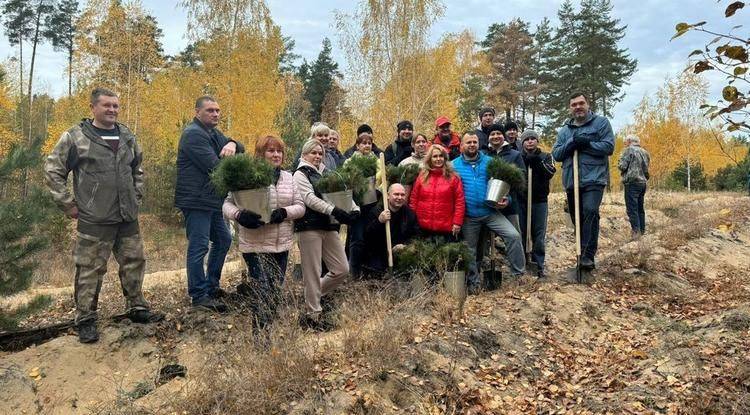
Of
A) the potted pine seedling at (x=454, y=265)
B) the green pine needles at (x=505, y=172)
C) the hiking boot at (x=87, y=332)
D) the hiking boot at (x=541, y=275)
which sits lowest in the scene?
the hiking boot at (x=87, y=332)

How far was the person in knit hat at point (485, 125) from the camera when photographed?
7387 mm

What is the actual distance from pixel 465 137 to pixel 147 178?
60.7 ft

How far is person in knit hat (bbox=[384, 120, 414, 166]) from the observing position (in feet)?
24.3

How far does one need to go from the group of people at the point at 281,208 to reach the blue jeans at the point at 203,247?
0.01 metres

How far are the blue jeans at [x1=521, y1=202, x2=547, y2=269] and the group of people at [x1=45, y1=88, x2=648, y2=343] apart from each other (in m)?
0.19

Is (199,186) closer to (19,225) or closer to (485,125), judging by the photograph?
(19,225)

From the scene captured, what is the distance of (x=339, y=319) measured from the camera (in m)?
5.10

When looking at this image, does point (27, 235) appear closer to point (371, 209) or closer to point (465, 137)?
point (371, 209)

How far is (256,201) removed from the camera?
15.9ft

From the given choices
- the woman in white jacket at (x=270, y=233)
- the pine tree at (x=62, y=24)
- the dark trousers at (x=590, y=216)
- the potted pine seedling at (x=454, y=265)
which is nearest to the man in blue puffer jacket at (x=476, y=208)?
the potted pine seedling at (x=454, y=265)

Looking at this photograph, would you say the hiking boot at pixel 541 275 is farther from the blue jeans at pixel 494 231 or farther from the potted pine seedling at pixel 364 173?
the potted pine seedling at pixel 364 173

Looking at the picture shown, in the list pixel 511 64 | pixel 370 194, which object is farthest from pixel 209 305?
pixel 511 64

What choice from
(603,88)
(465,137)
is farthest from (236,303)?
(603,88)

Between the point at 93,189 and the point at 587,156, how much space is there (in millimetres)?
5599
